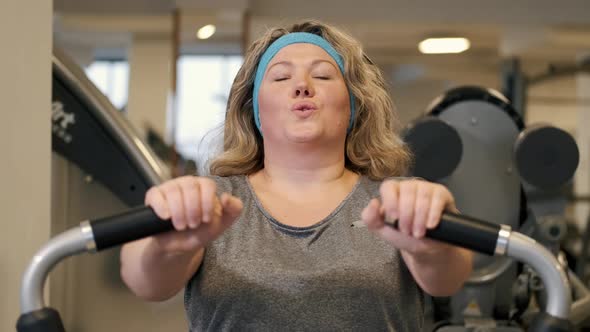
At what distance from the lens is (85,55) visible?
18.9ft

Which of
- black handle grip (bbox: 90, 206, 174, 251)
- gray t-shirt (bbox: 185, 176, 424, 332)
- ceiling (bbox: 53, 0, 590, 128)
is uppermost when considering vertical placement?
ceiling (bbox: 53, 0, 590, 128)

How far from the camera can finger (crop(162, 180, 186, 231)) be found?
38.4 inches

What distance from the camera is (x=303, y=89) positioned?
1362mm

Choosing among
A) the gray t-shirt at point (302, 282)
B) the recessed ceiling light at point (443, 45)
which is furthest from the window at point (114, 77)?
the gray t-shirt at point (302, 282)

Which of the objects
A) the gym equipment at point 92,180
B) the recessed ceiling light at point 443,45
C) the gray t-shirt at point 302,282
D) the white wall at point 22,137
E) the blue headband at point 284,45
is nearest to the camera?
the gray t-shirt at point 302,282

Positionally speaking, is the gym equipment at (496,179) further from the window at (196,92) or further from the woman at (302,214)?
the window at (196,92)

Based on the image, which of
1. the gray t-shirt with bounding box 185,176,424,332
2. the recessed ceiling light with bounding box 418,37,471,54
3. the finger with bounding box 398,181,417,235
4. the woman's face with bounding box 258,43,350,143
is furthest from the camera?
the recessed ceiling light with bounding box 418,37,471,54

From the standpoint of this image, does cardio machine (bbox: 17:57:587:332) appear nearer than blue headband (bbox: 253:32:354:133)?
Yes

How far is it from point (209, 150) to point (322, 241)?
0.48 metres

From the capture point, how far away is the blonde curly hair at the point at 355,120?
150 centimetres

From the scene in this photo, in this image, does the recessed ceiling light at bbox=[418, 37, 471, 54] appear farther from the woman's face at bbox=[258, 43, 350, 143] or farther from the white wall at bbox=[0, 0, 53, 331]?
the woman's face at bbox=[258, 43, 350, 143]

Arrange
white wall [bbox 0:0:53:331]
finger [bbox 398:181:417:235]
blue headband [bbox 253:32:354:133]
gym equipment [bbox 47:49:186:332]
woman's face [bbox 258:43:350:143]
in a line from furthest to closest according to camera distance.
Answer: gym equipment [bbox 47:49:186:332]
white wall [bbox 0:0:53:331]
blue headband [bbox 253:32:354:133]
woman's face [bbox 258:43:350:143]
finger [bbox 398:181:417:235]

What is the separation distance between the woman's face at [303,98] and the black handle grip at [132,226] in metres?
0.41

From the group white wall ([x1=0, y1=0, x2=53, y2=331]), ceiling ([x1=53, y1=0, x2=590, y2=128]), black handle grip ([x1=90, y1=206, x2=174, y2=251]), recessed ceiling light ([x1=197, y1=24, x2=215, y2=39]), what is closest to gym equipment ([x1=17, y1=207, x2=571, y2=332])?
black handle grip ([x1=90, y1=206, x2=174, y2=251])
